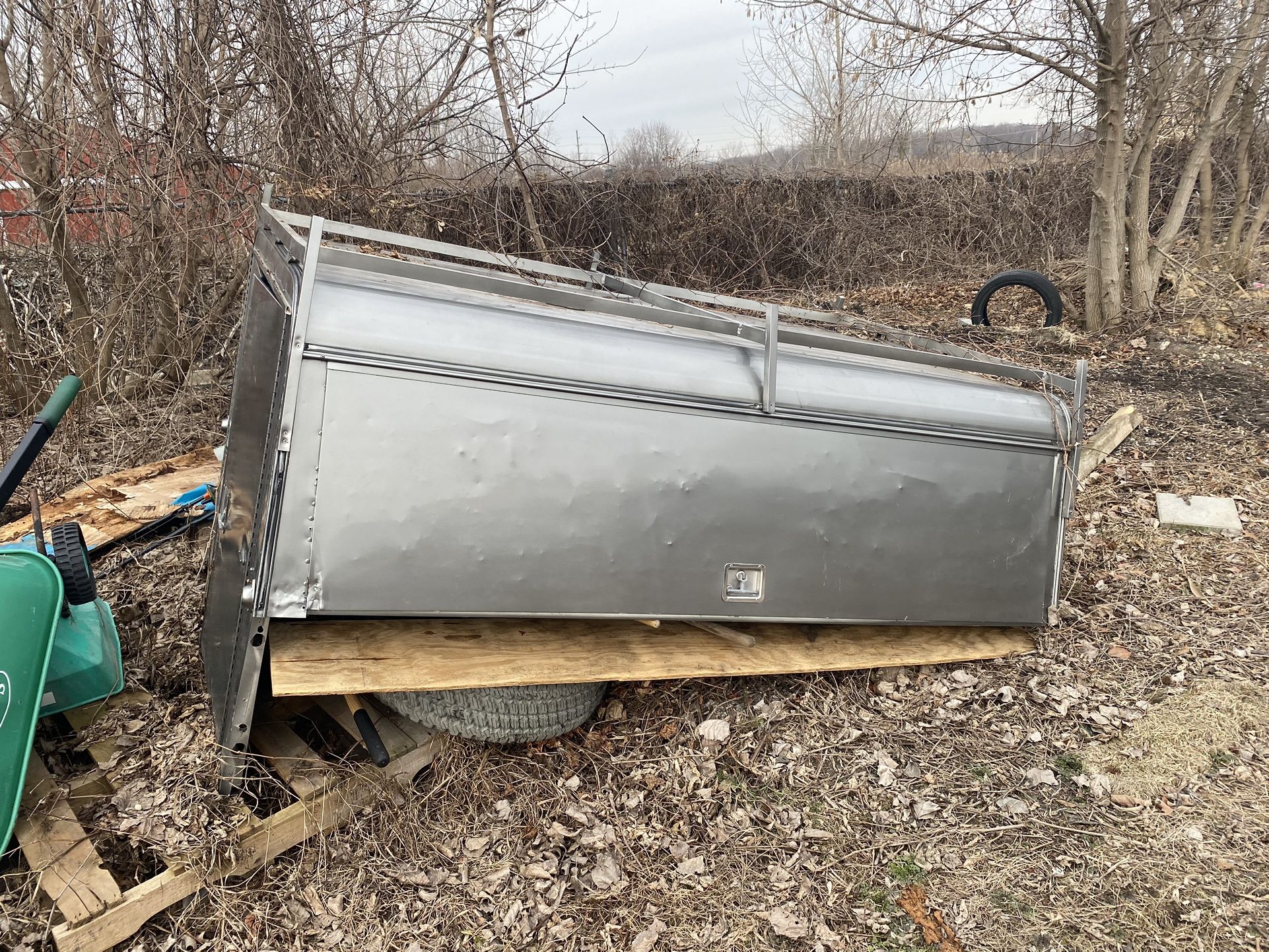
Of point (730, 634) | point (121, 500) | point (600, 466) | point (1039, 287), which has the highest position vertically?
point (1039, 287)

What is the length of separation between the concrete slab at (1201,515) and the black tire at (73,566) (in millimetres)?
4798

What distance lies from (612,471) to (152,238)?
4.30m

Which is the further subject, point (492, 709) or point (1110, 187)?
point (1110, 187)

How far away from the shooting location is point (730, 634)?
2738 mm

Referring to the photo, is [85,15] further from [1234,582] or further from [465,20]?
[1234,582]

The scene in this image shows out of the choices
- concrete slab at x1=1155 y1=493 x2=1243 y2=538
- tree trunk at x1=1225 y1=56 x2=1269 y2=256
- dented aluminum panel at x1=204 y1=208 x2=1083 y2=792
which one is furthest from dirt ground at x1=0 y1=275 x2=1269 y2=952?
tree trunk at x1=1225 y1=56 x2=1269 y2=256

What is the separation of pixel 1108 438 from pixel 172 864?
5.08 m

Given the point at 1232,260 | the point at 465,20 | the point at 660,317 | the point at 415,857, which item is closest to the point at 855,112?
the point at 1232,260

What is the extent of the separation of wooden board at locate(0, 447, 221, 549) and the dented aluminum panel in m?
1.05

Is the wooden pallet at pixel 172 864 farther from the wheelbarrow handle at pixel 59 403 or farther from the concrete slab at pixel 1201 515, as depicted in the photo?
the concrete slab at pixel 1201 515

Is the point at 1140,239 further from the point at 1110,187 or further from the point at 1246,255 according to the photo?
the point at 1246,255

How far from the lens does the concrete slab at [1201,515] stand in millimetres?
3916

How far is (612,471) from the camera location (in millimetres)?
2223

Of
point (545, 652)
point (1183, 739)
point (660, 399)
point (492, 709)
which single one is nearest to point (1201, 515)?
point (1183, 739)
